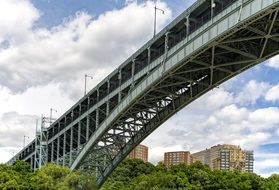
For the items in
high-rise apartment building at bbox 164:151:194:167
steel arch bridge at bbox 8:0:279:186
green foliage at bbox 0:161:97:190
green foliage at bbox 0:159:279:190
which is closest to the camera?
steel arch bridge at bbox 8:0:279:186

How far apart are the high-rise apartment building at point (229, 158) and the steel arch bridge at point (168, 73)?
93.5m

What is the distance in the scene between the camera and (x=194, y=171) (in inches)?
3681

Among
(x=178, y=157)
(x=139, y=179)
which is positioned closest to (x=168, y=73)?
(x=139, y=179)

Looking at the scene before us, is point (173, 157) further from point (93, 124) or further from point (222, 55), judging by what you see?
point (222, 55)

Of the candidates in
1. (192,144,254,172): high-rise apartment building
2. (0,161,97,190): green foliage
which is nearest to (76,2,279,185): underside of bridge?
(0,161,97,190): green foliage

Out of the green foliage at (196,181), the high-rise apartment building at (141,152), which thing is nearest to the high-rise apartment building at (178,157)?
the high-rise apartment building at (141,152)

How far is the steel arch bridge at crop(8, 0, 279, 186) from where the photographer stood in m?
40.0

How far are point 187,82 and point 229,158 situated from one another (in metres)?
118

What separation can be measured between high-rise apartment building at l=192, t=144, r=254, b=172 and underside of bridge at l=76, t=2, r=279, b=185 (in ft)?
312

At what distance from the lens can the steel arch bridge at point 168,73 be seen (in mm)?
39969

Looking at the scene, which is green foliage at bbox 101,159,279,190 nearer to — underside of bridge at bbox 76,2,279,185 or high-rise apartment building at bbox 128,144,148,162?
underside of bridge at bbox 76,2,279,185

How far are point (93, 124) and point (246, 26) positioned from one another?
3566 centimetres

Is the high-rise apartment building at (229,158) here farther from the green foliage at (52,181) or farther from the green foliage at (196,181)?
the green foliage at (52,181)

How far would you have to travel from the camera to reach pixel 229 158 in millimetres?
165625
